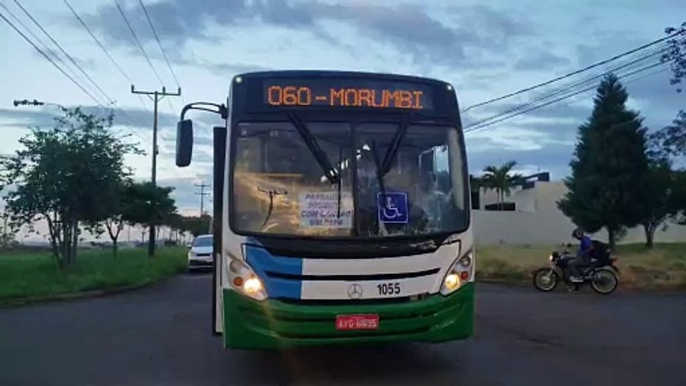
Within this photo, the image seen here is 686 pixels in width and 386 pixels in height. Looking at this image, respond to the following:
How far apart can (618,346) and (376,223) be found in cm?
454

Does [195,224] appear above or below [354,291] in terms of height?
above

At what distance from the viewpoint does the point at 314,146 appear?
838 centimetres

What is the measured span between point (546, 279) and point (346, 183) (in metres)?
14.4

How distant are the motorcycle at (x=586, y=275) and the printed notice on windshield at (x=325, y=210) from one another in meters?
14.2

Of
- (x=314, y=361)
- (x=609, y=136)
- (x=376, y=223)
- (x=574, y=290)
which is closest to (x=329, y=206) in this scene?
(x=376, y=223)

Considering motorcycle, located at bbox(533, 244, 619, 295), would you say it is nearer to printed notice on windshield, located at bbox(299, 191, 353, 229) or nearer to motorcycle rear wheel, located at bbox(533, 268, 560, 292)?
motorcycle rear wheel, located at bbox(533, 268, 560, 292)

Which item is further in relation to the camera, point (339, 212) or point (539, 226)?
point (539, 226)

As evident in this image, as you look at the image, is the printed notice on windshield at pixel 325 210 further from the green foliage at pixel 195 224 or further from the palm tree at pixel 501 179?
the green foliage at pixel 195 224

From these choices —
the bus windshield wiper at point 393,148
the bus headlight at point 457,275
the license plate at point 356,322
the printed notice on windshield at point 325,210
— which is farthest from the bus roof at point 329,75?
the license plate at point 356,322

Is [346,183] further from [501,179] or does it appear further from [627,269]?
[501,179]

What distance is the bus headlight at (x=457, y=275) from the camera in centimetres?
821

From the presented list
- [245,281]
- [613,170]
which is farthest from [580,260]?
[613,170]

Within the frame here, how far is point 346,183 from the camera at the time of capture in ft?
27.1

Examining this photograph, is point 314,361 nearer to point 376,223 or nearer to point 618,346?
point 376,223
